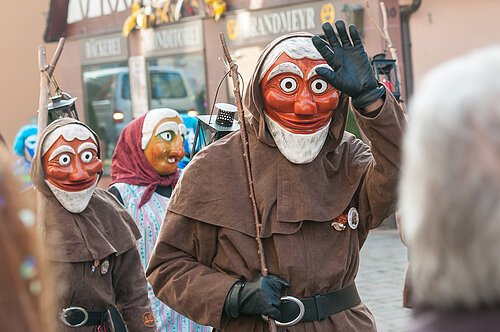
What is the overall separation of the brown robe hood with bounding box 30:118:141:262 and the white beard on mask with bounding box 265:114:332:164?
1430 mm

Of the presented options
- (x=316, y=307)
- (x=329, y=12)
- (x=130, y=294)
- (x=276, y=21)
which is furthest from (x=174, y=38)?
(x=316, y=307)

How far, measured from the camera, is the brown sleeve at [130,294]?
528 cm

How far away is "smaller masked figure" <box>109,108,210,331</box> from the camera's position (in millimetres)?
6328

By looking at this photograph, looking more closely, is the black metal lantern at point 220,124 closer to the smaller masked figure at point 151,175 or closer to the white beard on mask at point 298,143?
the smaller masked figure at point 151,175

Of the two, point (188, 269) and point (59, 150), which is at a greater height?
point (59, 150)

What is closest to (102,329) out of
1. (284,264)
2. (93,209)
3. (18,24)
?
(93,209)

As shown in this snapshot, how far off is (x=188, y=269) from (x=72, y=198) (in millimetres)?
1624

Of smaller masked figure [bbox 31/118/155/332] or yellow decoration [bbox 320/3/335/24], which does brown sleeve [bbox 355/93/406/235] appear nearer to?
smaller masked figure [bbox 31/118/155/332]

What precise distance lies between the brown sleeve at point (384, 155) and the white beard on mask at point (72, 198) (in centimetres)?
190

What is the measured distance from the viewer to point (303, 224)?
381cm

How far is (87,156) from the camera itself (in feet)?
17.9

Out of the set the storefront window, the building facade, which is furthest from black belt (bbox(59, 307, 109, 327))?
the storefront window

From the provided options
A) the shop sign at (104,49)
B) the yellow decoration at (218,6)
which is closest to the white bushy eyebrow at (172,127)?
the yellow decoration at (218,6)

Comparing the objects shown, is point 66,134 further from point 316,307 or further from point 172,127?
point 316,307
